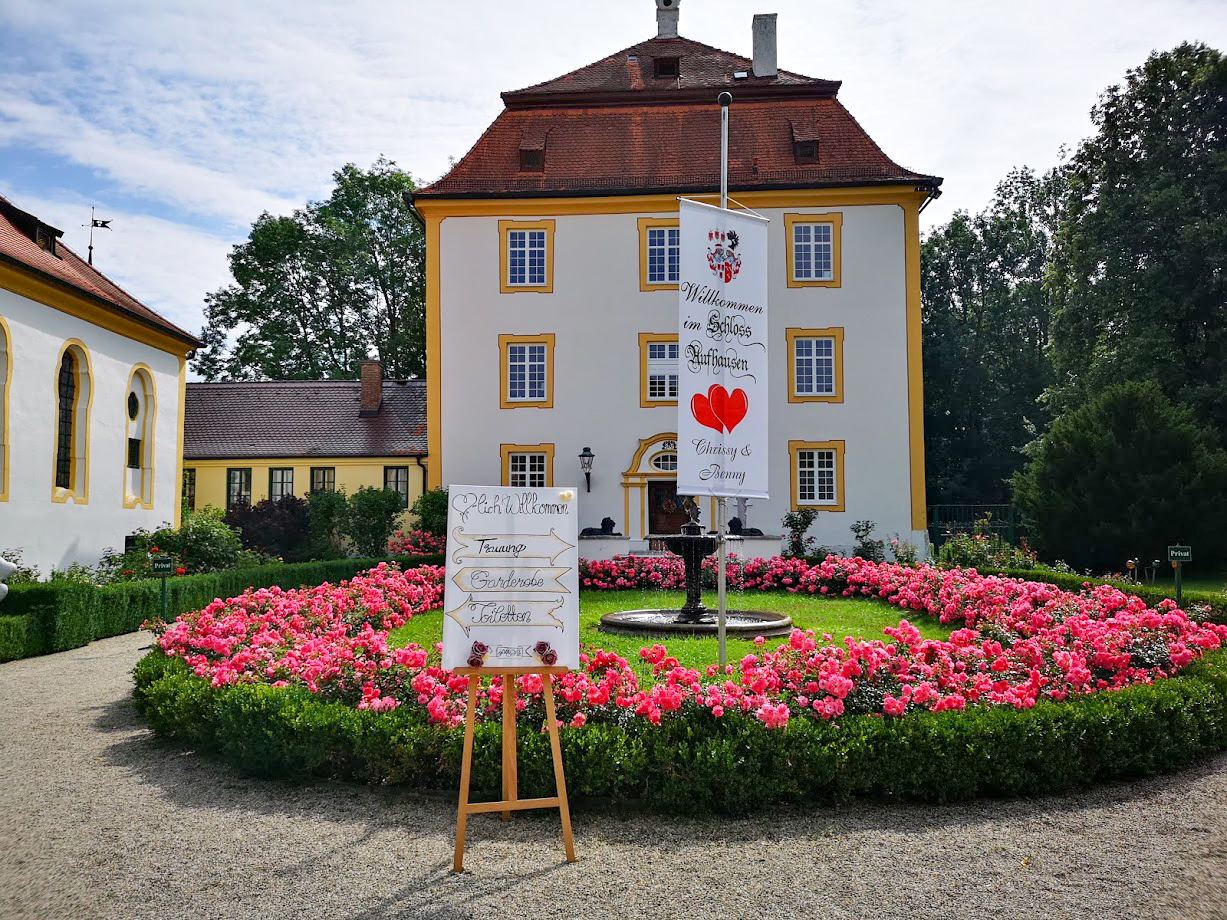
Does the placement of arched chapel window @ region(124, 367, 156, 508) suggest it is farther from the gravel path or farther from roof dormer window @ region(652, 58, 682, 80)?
the gravel path

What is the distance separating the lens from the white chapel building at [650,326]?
24594mm

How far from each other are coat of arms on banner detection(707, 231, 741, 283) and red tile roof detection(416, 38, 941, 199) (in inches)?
660

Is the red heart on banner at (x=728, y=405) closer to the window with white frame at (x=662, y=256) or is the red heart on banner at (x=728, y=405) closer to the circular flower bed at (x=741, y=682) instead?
the circular flower bed at (x=741, y=682)

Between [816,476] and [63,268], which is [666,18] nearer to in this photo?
[816,476]

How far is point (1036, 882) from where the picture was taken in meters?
4.93

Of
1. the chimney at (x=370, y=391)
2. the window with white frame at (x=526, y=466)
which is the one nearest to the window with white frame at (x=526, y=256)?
the window with white frame at (x=526, y=466)

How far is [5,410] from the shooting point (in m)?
17.5

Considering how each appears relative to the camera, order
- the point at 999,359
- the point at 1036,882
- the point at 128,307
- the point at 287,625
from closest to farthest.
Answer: the point at 1036,882, the point at 287,625, the point at 128,307, the point at 999,359

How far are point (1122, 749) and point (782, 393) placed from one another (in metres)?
18.8

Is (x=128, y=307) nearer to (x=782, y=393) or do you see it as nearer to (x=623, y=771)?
(x=782, y=393)

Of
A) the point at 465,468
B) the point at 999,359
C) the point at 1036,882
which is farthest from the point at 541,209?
the point at 999,359

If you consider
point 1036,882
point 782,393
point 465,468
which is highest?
point 782,393

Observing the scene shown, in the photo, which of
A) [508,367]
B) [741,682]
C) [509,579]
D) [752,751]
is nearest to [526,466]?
[508,367]

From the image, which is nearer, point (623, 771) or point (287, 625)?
point (623, 771)
